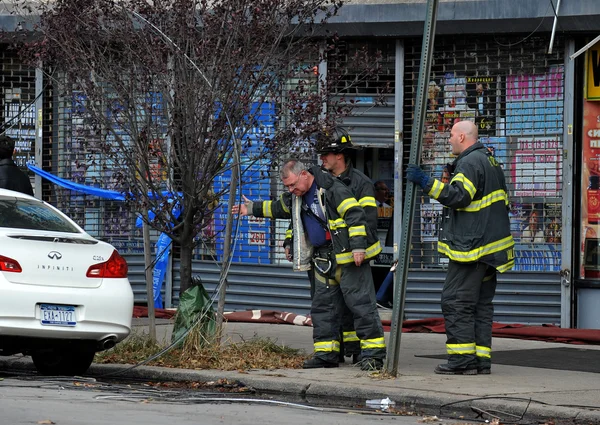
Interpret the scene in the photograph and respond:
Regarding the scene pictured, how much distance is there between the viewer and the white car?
9523 millimetres

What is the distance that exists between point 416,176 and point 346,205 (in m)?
0.92

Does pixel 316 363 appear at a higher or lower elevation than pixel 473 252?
lower

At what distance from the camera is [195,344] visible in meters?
10.8

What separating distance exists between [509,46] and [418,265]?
9.03ft

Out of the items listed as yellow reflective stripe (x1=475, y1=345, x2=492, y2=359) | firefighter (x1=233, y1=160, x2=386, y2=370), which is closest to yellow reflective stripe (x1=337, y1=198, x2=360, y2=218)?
firefighter (x1=233, y1=160, x2=386, y2=370)

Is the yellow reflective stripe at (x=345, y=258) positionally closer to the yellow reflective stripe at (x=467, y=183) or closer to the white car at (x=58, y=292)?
the yellow reflective stripe at (x=467, y=183)

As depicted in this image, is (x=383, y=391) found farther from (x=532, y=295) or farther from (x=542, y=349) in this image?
(x=532, y=295)

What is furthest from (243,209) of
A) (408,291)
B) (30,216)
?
(408,291)

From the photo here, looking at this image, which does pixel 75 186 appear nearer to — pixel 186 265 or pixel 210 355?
pixel 186 265

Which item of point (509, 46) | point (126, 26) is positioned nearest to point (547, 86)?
point (509, 46)

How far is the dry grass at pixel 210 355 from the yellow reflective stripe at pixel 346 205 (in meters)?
1.39

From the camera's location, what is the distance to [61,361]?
34.6 ft

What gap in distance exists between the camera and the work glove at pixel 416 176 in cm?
946

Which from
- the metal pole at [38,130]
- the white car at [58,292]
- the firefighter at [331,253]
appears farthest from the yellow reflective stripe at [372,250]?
the metal pole at [38,130]
